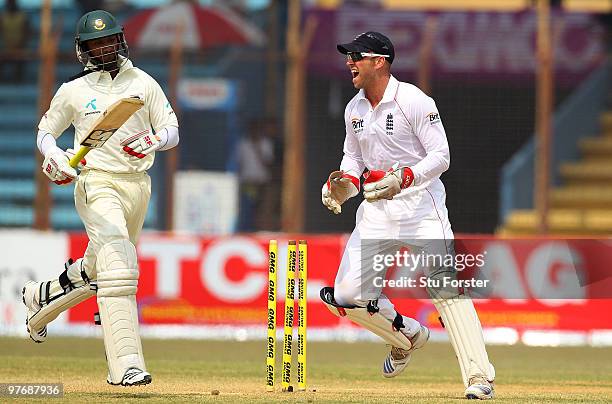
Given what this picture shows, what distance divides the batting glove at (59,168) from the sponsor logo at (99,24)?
31.9 inches

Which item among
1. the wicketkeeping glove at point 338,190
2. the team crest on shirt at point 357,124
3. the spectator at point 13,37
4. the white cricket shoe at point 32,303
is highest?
the spectator at point 13,37

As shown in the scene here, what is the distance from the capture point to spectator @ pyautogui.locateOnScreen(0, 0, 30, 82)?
60.2 feet

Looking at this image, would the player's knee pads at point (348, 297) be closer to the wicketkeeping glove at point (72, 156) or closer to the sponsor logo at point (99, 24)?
the wicketkeeping glove at point (72, 156)

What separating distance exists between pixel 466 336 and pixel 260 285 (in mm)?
7454

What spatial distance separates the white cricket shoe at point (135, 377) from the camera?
326 inches

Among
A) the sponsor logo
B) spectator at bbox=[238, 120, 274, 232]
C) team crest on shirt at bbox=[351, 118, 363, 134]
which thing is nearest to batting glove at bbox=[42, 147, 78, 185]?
the sponsor logo

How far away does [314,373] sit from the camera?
11383 mm

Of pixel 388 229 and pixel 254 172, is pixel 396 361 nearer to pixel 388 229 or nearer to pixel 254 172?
pixel 388 229

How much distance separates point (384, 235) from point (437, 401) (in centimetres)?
105

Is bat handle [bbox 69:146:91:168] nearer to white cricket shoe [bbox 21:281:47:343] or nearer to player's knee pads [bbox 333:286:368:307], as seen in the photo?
white cricket shoe [bbox 21:281:47:343]

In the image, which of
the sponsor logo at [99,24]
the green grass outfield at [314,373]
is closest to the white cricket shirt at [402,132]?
the green grass outfield at [314,373]

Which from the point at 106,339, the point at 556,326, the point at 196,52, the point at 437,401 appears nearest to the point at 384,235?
the point at 437,401

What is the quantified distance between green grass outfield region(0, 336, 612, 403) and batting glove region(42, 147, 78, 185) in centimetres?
128

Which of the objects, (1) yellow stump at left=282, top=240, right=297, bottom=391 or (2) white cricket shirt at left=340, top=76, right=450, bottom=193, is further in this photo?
(1) yellow stump at left=282, top=240, right=297, bottom=391
